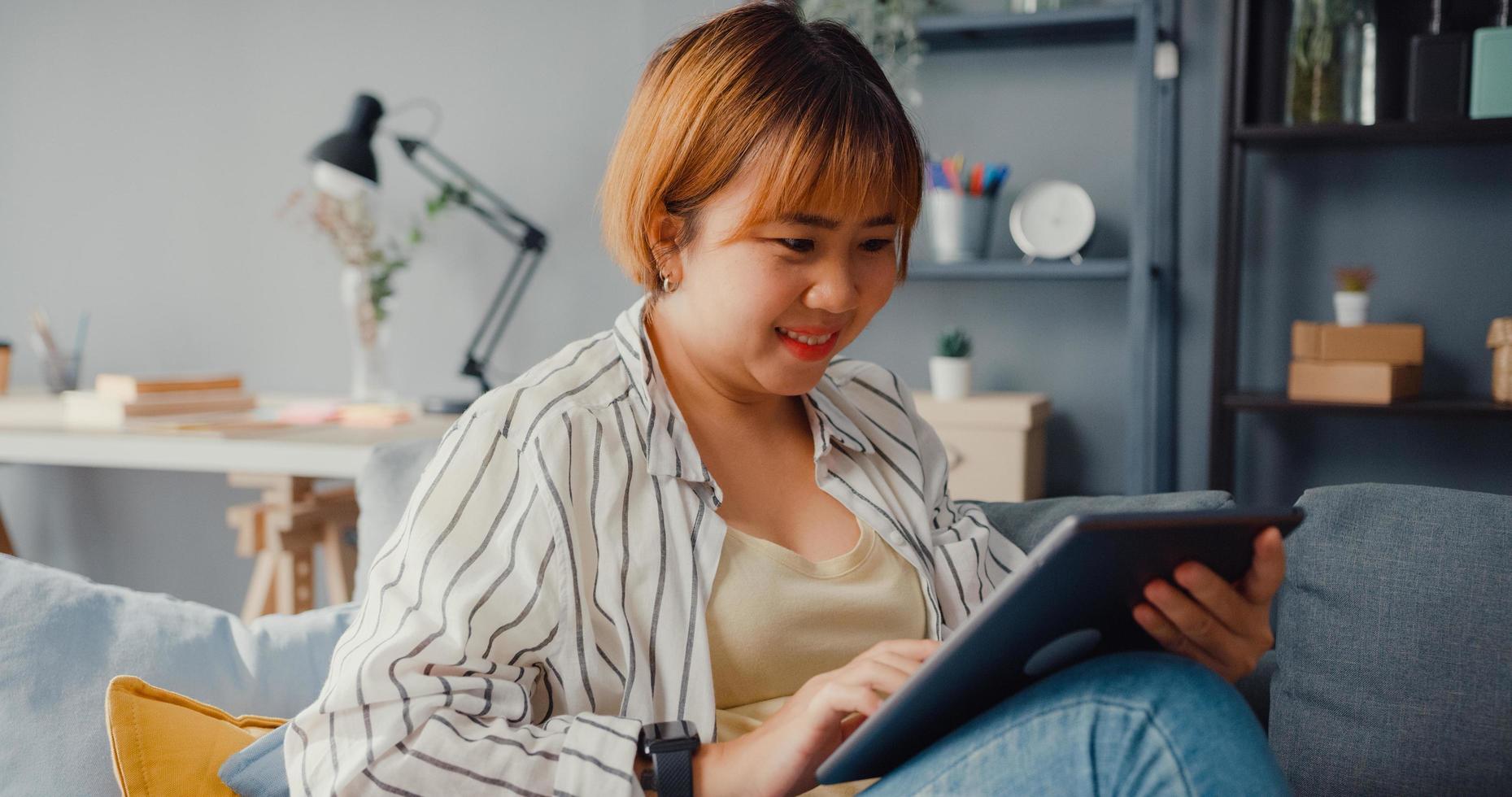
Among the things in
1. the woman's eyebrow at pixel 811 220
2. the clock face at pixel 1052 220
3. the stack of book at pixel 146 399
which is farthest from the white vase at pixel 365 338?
the woman's eyebrow at pixel 811 220

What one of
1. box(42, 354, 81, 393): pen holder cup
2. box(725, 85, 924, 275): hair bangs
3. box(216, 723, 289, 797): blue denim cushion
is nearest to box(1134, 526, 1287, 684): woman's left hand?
box(725, 85, 924, 275): hair bangs

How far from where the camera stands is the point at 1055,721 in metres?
0.75

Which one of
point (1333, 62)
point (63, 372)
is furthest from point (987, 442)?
point (63, 372)

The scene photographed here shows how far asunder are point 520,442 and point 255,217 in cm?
258

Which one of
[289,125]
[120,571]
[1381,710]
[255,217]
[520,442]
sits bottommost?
[120,571]

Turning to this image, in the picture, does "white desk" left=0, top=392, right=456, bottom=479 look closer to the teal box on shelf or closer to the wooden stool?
the wooden stool

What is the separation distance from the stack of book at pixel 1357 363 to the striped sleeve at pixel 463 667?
1.87 m

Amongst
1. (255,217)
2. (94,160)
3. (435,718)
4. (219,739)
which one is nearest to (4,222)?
(94,160)

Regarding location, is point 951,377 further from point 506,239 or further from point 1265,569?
point 1265,569

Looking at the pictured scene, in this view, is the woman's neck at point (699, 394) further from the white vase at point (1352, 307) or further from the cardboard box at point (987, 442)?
the white vase at point (1352, 307)

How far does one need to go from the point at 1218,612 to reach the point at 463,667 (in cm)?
53

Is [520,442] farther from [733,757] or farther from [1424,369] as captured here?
[1424,369]

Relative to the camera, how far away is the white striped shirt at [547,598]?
87cm

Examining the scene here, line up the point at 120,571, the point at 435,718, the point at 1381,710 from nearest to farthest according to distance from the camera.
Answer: the point at 435,718
the point at 1381,710
the point at 120,571
